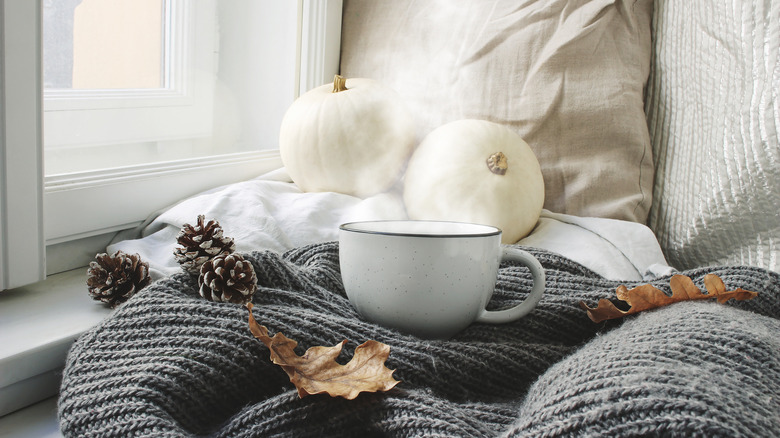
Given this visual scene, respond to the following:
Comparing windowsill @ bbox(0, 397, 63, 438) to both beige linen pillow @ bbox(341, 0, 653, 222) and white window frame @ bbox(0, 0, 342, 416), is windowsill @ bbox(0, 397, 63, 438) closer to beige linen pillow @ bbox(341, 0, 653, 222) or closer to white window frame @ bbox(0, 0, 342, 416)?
white window frame @ bbox(0, 0, 342, 416)

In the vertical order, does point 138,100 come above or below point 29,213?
above

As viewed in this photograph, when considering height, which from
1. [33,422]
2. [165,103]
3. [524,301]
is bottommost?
[33,422]

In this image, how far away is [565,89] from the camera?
1015 mm

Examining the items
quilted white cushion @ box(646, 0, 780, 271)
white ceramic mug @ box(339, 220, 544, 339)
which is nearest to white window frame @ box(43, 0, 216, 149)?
white ceramic mug @ box(339, 220, 544, 339)

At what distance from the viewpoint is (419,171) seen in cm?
95

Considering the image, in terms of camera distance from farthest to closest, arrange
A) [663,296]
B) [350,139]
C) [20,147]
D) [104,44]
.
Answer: [350,139], [104,44], [20,147], [663,296]

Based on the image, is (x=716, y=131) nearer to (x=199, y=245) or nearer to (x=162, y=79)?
(x=199, y=245)

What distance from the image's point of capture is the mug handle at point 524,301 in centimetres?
56

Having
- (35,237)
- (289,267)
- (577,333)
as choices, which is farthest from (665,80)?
(35,237)

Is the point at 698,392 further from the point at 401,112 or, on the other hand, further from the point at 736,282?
the point at 401,112

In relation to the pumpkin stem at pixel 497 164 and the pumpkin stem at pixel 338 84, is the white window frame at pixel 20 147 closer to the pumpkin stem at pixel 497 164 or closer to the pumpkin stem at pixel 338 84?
the pumpkin stem at pixel 338 84

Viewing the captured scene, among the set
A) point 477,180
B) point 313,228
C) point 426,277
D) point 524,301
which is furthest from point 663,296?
point 313,228

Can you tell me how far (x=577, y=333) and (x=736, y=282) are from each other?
6.5 inches

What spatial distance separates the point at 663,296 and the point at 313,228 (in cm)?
49
